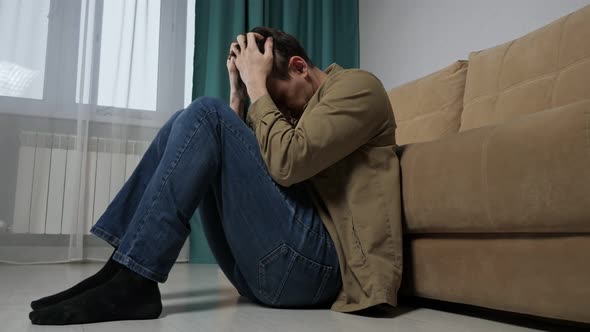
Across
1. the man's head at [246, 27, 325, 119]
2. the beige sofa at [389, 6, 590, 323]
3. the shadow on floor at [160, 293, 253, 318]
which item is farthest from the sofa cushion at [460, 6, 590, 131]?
the shadow on floor at [160, 293, 253, 318]

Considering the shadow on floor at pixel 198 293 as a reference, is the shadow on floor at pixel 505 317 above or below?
above

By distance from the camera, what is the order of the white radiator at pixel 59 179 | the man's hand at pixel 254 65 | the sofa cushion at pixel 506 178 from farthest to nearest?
the white radiator at pixel 59 179
the man's hand at pixel 254 65
the sofa cushion at pixel 506 178

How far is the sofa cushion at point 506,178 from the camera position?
2.67 ft

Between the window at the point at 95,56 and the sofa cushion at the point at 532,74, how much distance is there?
168 cm

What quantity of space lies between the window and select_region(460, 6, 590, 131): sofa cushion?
1.68m

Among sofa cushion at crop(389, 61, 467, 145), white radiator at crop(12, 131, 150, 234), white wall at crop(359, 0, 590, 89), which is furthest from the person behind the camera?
white radiator at crop(12, 131, 150, 234)

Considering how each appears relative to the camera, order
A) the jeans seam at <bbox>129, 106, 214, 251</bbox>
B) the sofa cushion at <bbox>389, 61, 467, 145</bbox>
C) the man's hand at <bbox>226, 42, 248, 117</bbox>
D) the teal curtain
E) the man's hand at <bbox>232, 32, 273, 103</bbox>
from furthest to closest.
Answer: the teal curtain → the sofa cushion at <bbox>389, 61, 467, 145</bbox> → the man's hand at <bbox>226, 42, 248, 117</bbox> → the man's hand at <bbox>232, 32, 273, 103</bbox> → the jeans seam at <bbox>129, 106, 214, 251</bbox>

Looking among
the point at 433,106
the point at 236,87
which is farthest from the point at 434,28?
the point at 236,87

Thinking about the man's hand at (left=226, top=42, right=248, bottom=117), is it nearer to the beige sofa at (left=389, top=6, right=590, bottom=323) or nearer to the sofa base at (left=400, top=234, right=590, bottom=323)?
the beige sofa at (left=389, top=6, right=590, bottom=323)

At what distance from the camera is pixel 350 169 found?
110cm

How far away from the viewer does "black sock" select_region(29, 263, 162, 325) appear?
2.86 ft

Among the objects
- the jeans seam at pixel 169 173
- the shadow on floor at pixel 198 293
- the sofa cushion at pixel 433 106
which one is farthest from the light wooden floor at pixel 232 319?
the sofa cushion at pixel 433 106

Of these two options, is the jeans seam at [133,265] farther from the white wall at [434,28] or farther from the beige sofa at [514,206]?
the white wall at [434,28]

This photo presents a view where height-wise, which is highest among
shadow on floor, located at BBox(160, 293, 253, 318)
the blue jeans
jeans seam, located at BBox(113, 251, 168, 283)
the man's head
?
the man's head
